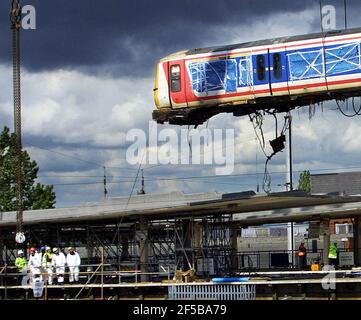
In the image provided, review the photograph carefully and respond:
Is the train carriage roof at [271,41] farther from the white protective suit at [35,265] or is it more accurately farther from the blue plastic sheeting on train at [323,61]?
the white protective suit at [35,265]

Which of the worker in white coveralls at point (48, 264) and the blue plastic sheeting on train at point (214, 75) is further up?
the blue plastic sheeting on train at point (214, 75)

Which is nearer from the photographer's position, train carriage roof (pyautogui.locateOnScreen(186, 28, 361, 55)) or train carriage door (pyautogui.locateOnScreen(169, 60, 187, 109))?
train carriage roof (pyautogui.locateOnScreen(186, 28, 361, 55))

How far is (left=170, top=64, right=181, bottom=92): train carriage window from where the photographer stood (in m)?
29.0

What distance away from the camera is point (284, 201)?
3167 centimetres

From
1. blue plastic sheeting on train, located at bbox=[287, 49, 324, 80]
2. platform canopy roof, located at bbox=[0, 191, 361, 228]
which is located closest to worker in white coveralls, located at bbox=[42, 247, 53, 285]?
platform canopy roof, located at bbox=[0, 191, 361, 228]

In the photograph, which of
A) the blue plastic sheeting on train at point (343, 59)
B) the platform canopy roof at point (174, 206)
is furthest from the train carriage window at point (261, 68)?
the platform canopy roof at point (174, 206)

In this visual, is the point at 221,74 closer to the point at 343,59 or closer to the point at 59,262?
the point at 343,59

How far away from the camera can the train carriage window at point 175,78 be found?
95.0 feet

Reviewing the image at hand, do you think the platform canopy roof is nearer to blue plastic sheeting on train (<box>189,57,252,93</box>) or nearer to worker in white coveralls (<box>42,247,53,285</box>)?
worker in white coveralls (<box>42,247,53,285</box>)

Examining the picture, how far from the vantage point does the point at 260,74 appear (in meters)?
27.3

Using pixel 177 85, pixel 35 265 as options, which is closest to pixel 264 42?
pixel 177 85

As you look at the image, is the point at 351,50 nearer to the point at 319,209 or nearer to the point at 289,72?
the point at 289,72

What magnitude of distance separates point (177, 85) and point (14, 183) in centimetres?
3556

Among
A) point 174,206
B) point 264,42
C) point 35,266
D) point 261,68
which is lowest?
point 35,266
